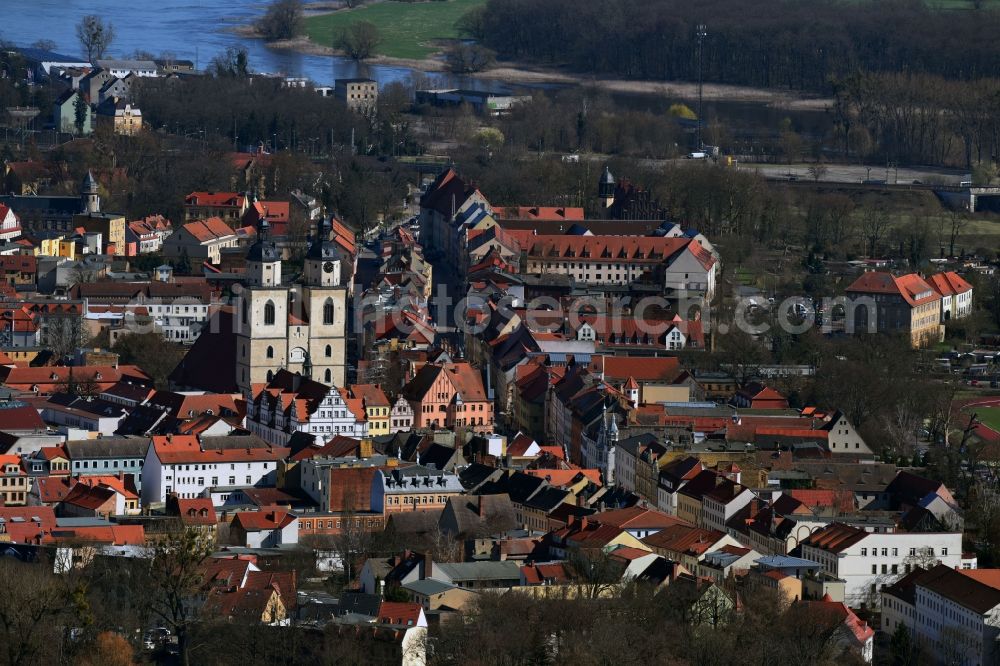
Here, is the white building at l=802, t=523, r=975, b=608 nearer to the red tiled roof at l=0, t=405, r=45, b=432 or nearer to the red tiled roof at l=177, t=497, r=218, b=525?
the red tiled roof at l=177, t=497, r=218, b=525

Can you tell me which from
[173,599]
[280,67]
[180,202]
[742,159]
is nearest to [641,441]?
[173,599]

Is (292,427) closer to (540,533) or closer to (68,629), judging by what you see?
(540,533)

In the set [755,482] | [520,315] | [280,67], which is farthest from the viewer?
[280,67]

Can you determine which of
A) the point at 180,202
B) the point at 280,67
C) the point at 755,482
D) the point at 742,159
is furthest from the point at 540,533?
the point at 280,67

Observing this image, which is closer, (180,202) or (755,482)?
(755,482)

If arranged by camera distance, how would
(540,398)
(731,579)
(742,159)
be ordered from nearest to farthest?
(731,579) < (540,398) < (742,159)

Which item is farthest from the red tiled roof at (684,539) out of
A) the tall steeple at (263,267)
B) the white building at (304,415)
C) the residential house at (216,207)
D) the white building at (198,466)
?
the residential house at (216,207)
